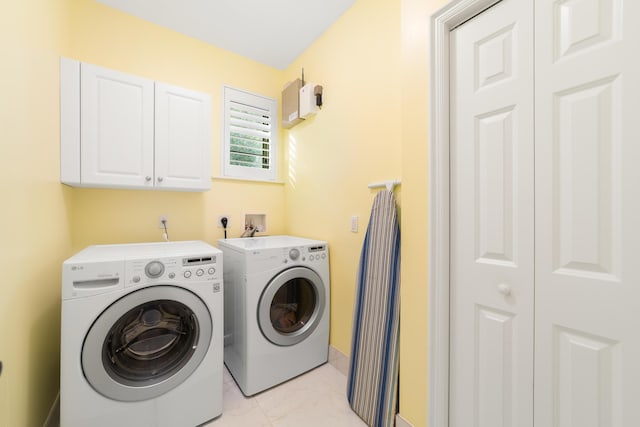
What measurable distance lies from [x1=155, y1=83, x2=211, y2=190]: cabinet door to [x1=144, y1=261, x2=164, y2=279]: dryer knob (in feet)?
2.42

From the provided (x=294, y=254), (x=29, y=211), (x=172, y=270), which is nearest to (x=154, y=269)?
(x=172, y=270)

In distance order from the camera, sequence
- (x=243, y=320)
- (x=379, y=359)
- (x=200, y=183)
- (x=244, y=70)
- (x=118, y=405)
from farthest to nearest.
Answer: (x=244, y=70)
(x=200, y=183)
(x=243, y=320)
(x=379, y=359)
(x=118, y=405)

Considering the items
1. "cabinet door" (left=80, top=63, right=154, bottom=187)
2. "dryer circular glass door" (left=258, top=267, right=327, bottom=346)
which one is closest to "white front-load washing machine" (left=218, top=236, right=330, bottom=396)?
"dryer circular glass door" (left=258, top=267, right=327, bottom=346)

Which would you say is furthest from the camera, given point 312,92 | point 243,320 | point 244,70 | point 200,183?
point 244,70

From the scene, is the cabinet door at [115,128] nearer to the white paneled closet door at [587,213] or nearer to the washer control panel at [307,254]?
the washer control panel at [307,254]

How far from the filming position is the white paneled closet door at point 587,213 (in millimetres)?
733

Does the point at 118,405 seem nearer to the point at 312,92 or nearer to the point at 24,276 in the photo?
the point at 24,276

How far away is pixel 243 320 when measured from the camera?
1667 millimetres

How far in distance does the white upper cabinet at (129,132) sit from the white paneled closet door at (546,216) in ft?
5.66

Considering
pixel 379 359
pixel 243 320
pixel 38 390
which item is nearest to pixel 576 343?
pixel 379 359

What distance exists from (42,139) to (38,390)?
1.21m

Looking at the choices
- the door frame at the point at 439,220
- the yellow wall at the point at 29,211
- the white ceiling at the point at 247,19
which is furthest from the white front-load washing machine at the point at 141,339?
the white ceiling at the point at 247,19

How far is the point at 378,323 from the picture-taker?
1486 mm

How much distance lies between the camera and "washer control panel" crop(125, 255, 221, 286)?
4.13 ft
